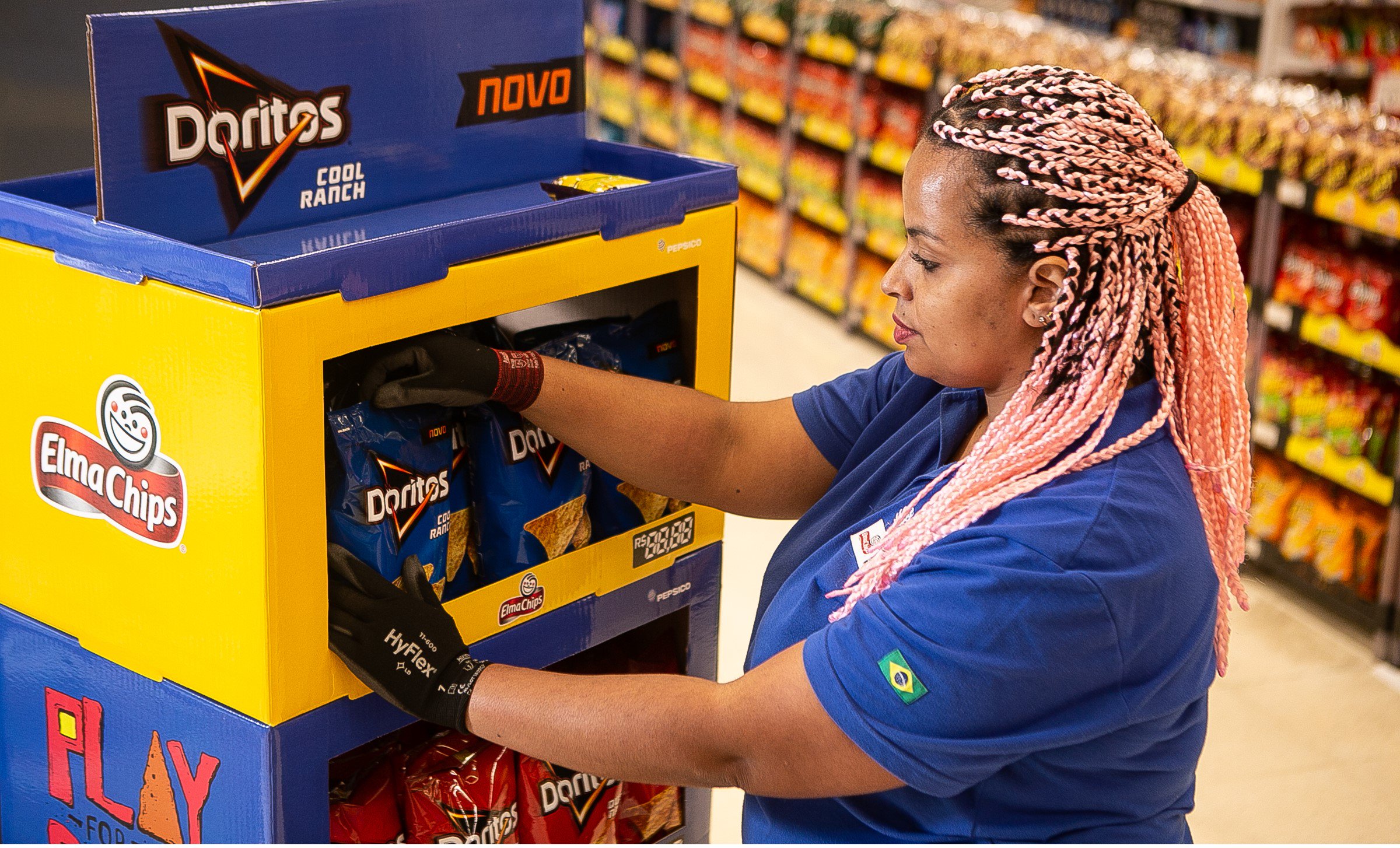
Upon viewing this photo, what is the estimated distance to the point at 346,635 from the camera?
4.83 feet

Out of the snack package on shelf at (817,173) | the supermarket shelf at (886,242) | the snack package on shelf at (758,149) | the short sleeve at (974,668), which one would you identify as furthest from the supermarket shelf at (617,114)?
the short sleeve at (974,668)

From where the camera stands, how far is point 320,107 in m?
1.55

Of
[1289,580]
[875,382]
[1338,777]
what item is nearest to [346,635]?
[875,382]

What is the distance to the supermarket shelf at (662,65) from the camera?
320 inches

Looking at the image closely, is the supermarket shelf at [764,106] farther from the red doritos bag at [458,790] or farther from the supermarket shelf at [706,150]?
the red doritos bag at [458,790]

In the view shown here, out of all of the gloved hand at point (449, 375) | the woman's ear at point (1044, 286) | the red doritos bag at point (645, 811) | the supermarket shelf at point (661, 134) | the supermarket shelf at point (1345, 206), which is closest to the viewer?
the woman's ear at point (1044, 286)

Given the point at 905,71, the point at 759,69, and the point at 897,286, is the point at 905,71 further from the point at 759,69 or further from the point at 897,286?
the point at 897,286

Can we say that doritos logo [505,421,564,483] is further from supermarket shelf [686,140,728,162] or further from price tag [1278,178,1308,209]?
supermarket shelf [686,140,728,162]

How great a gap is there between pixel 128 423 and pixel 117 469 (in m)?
0.06

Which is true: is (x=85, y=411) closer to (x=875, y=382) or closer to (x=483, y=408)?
(x=483, y=408)

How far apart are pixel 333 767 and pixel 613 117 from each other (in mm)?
7628

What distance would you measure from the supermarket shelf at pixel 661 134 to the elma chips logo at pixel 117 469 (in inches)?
271

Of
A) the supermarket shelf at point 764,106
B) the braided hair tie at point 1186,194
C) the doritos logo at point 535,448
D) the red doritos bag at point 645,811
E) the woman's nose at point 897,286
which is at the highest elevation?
the braided hair tie at point 1186,194

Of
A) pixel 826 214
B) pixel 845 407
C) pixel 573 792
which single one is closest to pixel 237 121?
pixel 845 407
